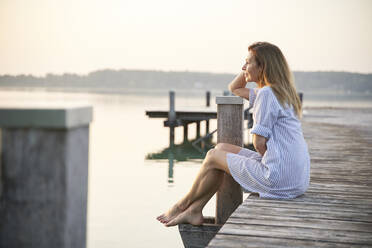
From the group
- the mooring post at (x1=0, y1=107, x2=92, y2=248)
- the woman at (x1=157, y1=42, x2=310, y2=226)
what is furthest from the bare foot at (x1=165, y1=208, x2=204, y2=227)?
the mooring post at (x1=0, y1=107, x2=92, y2=248)

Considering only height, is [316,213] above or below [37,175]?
below

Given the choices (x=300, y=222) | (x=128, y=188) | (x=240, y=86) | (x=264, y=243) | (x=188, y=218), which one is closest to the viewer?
(x=264, y=243)

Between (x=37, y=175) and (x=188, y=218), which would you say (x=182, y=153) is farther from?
(x=37, y=175)

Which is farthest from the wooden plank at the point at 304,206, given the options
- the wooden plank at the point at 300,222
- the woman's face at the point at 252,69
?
the woman's face at the point at 252,69

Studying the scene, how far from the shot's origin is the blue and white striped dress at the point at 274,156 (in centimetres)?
332

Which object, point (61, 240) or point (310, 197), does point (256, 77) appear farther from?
→ point (61, 240)

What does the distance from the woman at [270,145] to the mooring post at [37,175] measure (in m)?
1.87

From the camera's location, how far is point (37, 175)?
1.66 meters

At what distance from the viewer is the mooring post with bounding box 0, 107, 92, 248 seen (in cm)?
163

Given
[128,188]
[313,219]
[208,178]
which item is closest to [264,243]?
[313,219]

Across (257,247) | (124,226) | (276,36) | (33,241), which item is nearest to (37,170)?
(33,241)

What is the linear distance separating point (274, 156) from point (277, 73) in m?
0.56

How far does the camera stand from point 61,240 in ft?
5.50

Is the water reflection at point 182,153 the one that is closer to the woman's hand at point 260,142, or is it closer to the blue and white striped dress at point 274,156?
the blue and white striped dress at point 274,156
